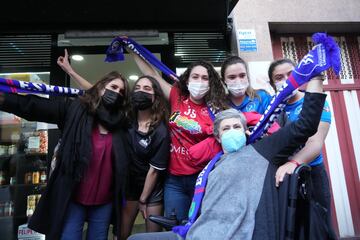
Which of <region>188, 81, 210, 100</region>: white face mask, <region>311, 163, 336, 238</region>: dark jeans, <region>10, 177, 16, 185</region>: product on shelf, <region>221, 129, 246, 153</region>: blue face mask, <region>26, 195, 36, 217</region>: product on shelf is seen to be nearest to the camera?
<region>221, 129, 246, 153</region>: blue face mask

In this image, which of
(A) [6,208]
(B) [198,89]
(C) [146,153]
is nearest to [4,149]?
(A) [6,208]

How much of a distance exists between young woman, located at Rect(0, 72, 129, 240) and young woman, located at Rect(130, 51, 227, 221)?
387mm

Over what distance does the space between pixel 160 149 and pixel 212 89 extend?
647mm

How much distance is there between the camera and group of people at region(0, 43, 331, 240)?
4.92 ft

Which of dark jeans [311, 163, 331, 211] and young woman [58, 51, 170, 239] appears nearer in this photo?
dark jeans [311, 163, 331, 211]

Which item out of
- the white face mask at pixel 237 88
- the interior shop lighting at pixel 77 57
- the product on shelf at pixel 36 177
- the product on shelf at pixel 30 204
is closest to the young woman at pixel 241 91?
the white face mask at pixel 237 88

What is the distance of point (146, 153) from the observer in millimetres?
2174

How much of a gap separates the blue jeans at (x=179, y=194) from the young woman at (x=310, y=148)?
32.2 inches

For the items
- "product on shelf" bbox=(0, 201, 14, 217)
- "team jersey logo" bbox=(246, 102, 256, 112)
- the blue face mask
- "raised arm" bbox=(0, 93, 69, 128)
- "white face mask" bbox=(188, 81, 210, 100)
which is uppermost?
"white face mask" bbox=(188, 81, 210, 100)

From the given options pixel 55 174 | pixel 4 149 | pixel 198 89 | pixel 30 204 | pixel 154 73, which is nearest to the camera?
pixel 55 174

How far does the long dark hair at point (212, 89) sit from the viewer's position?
7.06ft

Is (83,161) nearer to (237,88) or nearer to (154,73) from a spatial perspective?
(154,73)

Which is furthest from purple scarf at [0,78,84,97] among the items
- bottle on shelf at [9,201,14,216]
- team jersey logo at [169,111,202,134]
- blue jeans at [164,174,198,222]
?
bottle on shelf at [9,201,14,216]

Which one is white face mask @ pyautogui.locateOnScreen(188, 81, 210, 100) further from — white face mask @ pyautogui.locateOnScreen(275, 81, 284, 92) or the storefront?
the storefront
